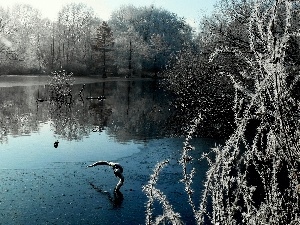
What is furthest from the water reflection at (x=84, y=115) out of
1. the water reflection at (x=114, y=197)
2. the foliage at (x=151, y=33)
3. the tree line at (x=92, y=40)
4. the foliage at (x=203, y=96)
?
the foliage at (x=151, y=33)

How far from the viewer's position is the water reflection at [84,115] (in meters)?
21.1

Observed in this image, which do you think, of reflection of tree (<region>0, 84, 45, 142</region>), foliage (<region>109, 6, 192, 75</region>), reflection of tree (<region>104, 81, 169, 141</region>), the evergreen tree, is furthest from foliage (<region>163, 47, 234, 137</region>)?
foliage (<region>109, 6, 192, 75</region>)

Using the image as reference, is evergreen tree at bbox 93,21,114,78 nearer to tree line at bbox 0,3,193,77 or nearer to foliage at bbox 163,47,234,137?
tree line at bbox 0,3,193,77

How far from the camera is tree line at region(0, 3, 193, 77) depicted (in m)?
61.2

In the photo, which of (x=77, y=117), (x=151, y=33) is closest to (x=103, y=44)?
(x=151, y=33)

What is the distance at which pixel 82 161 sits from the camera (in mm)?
15500

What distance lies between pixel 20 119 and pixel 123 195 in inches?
554

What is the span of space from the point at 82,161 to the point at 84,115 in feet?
36.2

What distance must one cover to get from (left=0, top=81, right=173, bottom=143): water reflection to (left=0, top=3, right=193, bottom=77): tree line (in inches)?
943

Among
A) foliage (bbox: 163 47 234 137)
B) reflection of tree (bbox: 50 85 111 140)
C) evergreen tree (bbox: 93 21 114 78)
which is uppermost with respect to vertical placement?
evergreen tree (bbox: 93 21 114 78)

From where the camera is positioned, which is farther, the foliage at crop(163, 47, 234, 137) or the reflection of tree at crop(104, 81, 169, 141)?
the foliage at crop(163, 47, 234, 137)

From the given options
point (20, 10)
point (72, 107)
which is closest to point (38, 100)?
point (72, 107)

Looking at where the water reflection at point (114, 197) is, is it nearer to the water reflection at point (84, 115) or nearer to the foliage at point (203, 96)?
the water reflection at point (84, 115)

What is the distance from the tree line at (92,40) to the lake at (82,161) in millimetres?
31685
